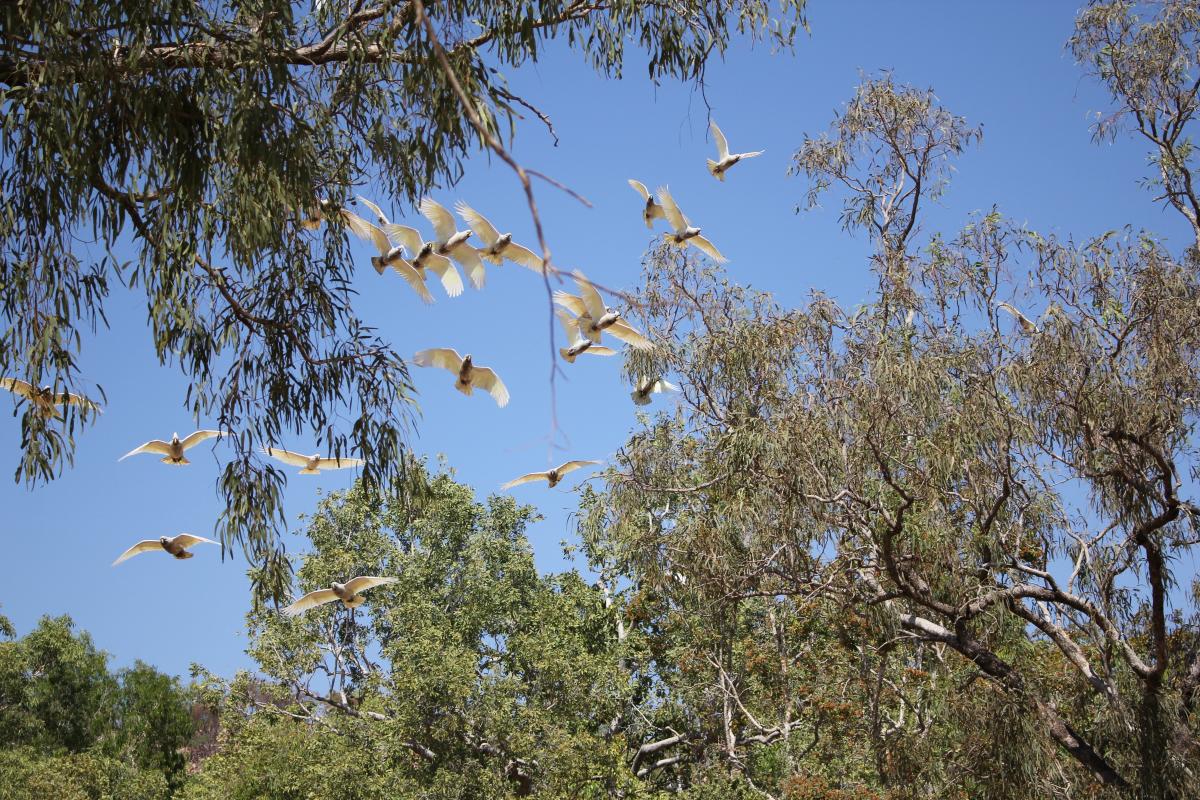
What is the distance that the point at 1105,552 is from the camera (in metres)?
6.79

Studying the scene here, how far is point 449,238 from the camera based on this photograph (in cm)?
487

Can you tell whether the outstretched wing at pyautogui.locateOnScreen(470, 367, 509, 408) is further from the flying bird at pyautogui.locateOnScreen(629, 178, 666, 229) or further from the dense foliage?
the dense foliage

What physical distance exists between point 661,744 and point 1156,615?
7.25 m

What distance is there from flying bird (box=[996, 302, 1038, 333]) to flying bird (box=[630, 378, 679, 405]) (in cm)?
232

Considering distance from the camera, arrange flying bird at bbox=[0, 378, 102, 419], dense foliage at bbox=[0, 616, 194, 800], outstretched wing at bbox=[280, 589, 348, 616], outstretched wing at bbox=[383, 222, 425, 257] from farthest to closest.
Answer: dense foliage at bbox=[0, 616, 194, 800] < outstretched wing at bbox=[280, 589, 348, 616] < outstretched wing at bbox=[383, 222, 425, 257] < flying bird at bbox=[0, 378, 102, 419]

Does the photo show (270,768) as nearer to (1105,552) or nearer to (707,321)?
(707,321)

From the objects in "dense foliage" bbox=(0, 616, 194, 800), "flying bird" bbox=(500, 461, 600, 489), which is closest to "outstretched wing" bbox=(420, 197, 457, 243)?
"flying bird" bbox=(500, 461, 600, 489)

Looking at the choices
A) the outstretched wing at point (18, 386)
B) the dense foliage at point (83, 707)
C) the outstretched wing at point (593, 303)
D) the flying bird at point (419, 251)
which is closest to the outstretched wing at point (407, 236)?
the flying bird at point (419, 251)

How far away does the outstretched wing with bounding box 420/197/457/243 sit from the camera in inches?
190

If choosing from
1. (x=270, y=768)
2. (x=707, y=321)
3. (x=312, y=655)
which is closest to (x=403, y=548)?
(x=312, y=655)

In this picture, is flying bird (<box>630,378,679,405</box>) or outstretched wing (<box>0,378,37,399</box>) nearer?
outstretched wing (<box>0,378,37,399</box>)

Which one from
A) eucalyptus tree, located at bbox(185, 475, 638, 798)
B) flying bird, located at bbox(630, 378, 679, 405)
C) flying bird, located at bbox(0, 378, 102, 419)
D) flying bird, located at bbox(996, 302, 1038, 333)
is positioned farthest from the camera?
eucalyptus tree, located at bbox(185, 475, 638, 798)

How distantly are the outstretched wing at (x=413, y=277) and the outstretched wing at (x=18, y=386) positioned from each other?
1.49m

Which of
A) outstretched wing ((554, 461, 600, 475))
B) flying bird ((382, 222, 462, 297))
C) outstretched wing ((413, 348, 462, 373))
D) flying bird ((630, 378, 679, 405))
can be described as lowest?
outstretched wing ((413, 348, 462, 373))
